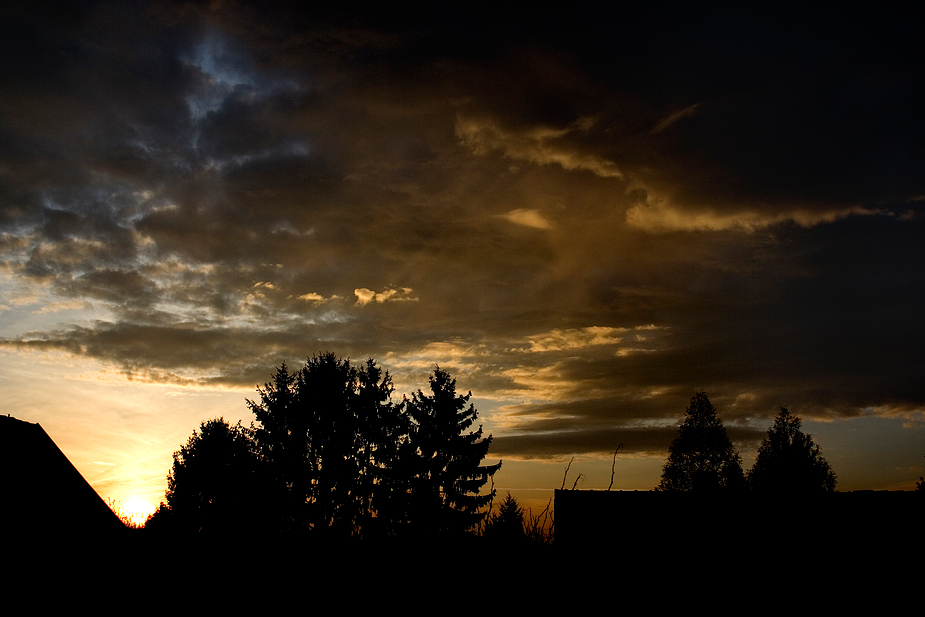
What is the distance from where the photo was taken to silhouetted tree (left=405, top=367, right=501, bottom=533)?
39.0 m

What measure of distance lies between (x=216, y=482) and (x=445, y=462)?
16.3 metres

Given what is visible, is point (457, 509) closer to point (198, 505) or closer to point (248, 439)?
point (248, 439)

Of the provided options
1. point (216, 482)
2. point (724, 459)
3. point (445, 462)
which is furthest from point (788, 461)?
point (216, 482)

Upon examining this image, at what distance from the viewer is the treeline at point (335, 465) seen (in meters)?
36.7

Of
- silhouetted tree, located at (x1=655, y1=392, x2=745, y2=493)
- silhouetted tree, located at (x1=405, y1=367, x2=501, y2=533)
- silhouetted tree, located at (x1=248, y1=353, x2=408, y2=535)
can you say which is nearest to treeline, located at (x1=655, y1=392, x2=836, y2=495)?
silhouetted tree, located at (x1=655, y1=392, x2=745, y2=493)

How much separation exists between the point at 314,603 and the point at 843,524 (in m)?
14.3

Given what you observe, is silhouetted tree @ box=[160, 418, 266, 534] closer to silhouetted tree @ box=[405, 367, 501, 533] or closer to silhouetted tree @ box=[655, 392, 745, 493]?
silhouetted tree @ box=[405, 367, 501, 533]

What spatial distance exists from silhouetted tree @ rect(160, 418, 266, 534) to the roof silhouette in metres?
15.9

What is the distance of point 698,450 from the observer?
152 ft

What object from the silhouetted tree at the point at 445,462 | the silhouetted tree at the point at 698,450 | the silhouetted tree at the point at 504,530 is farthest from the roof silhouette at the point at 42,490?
the silhouetted tree at the point at 698,450

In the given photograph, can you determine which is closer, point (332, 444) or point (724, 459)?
point (332, 444)

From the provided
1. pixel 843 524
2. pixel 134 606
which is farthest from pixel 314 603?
pixel 843 524

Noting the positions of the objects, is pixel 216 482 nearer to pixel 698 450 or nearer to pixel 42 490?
pixel 42 490

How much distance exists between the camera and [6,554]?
16.9m
